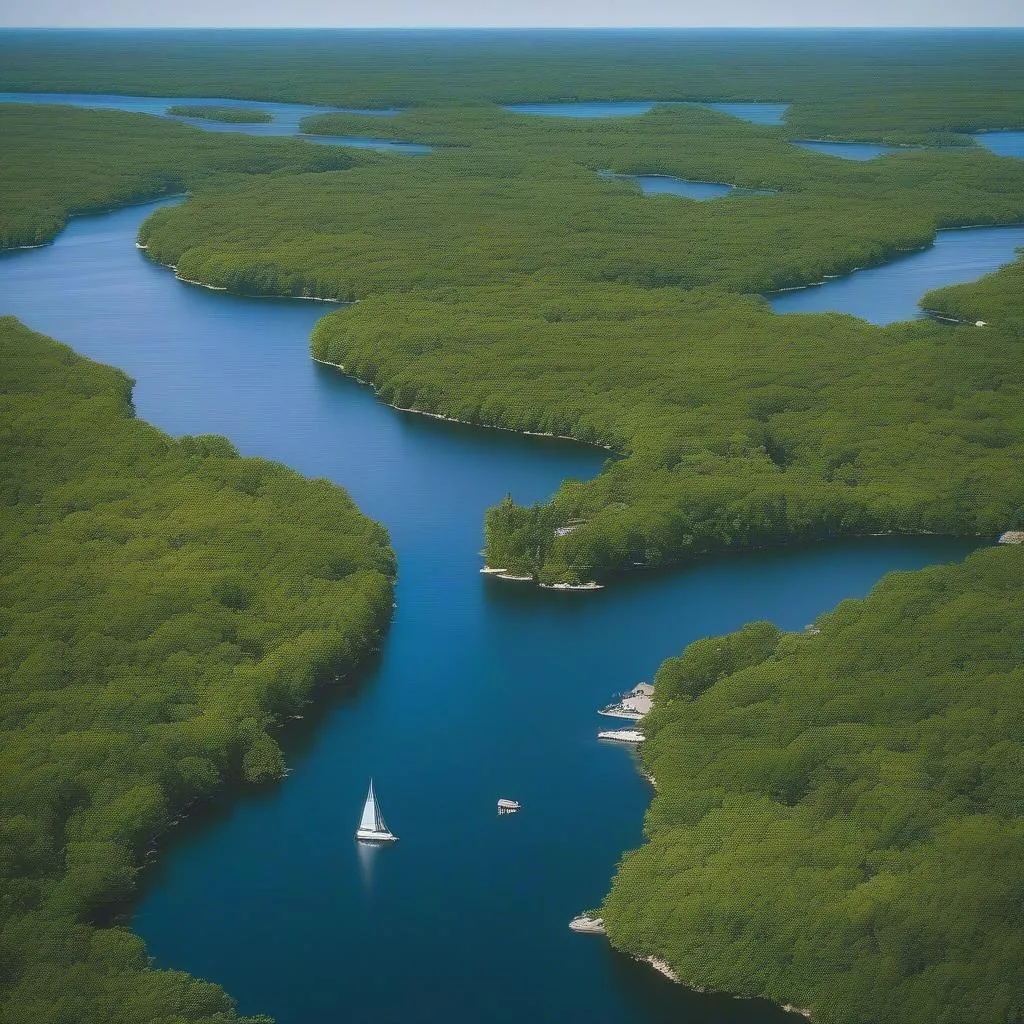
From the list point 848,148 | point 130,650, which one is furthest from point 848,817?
point 848,148

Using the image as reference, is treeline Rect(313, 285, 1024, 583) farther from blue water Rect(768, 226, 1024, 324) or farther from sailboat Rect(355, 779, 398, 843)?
sailboat Rect(355, 779, 398, 843)

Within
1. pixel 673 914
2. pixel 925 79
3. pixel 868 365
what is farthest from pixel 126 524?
pixel 925 79

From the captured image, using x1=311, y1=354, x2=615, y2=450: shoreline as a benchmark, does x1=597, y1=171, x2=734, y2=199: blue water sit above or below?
above

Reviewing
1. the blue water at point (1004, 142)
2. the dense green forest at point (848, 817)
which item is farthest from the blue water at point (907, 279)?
the dense green forest at point (848, 817)

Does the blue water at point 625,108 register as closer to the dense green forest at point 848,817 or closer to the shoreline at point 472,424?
the shoreline at point 472,424

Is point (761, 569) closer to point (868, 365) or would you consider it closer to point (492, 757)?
point (492, 757)

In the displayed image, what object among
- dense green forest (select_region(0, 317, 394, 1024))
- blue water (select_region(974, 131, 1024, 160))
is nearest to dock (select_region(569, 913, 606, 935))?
dense green forest (select_region(0, 317, 394, 1024))

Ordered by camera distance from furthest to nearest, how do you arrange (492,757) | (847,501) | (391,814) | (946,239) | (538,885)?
(946,239)
(847,501)
(492,757)
(391,814)
(538,885)
